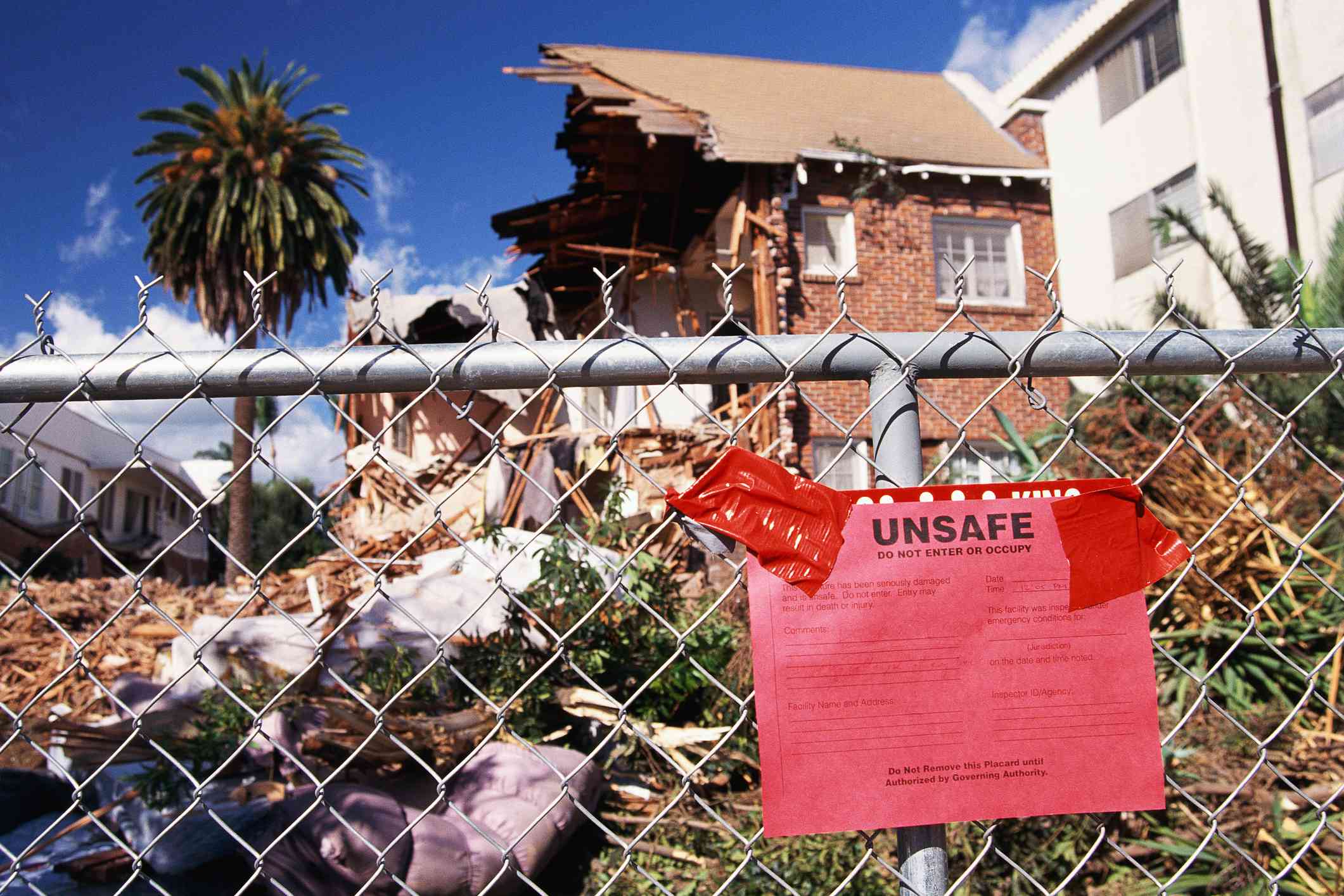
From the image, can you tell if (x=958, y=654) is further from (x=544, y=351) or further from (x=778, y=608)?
(x=544, y=351)

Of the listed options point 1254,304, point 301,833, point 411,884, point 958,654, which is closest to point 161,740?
point 301,833

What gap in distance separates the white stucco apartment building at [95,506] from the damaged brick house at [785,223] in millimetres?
16021

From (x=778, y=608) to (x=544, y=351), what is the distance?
52 cm

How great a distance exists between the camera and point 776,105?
16.1m

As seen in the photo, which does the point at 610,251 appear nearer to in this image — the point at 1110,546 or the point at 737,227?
the point at 737,227

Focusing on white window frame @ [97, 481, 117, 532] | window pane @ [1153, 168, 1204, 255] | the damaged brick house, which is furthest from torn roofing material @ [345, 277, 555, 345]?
white window frame @ [97, 481, 117, 532]

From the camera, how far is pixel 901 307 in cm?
1473

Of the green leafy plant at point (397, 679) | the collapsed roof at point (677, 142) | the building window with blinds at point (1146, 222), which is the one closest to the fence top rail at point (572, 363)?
the green leafy plant at point (397, 679)

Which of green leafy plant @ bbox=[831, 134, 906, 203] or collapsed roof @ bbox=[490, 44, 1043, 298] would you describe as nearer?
collapsed roof @ bbox=[490, 44, 1043, 298]

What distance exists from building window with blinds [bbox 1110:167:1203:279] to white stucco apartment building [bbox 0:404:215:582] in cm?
2301

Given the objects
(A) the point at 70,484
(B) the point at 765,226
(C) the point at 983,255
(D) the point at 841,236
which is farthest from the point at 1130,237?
(A) the point at 70,484

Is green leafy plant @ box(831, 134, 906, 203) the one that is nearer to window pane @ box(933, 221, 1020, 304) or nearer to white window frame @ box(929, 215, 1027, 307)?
white window frame @ box(929, 215, 1027, 307)

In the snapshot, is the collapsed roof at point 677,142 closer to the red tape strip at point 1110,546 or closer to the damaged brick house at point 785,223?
the damaged brick house at point 785,223

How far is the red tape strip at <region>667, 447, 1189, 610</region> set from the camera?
4.30 feet
